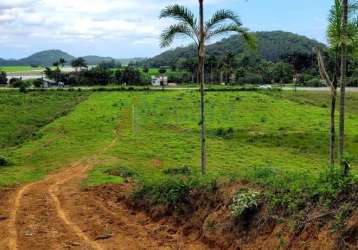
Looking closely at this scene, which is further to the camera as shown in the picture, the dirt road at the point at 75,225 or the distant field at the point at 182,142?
the distant field at the point at 182,142

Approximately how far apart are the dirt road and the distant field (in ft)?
6.38

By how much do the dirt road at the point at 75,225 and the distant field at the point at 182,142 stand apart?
76.6 inches

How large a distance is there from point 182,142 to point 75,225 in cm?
2227

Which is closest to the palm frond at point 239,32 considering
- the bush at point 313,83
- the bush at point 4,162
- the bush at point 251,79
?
the bush at point 4,162

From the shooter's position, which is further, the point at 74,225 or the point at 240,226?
the point at 74,225

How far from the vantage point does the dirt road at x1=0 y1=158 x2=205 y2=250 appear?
1179 cm

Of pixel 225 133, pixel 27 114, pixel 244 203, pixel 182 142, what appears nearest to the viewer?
pixel 244 203

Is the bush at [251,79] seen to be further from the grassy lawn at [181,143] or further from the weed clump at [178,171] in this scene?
the weed clump at [178,171]

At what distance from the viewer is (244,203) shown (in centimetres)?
1077

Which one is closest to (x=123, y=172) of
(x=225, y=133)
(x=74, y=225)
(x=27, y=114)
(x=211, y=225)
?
(x=74, y=225)

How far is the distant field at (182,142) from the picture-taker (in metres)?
24.3

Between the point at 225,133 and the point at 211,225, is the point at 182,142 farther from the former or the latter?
the point at 211,225

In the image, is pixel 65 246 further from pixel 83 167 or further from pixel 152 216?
pixel 83 167

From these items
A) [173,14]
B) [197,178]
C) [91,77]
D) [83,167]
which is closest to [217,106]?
[83,167]
